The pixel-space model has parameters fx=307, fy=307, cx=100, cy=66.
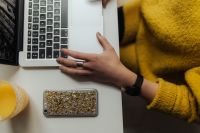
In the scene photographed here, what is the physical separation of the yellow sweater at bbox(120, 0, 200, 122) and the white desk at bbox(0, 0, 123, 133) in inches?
4.2

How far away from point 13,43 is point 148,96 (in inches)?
14.3

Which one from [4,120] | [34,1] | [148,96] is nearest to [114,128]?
[148,96]

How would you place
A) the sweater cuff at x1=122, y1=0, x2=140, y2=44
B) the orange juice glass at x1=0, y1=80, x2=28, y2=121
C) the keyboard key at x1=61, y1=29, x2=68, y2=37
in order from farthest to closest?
the sweater cuff at x1=122, y1=0, x2=140, y2=44 → the keyboard key at x1=61, y1=29, x2=68, y2=37 → the orange juice glass at x1=0, y1=80, x2=28, y2=121

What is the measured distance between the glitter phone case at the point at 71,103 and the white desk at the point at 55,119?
0.01 metres

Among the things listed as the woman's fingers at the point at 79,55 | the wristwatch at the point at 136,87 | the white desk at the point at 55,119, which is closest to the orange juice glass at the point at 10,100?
the white desk at the point at 55,119

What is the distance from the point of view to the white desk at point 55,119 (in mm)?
720

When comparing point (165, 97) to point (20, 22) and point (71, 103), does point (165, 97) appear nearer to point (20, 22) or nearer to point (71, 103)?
point (71, 103)

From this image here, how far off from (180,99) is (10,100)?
1.32 feet

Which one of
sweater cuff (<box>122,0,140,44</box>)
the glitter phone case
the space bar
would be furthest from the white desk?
sweater cuff (<box>122,0,140,44</box>)

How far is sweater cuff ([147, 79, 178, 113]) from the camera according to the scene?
29.4 inches

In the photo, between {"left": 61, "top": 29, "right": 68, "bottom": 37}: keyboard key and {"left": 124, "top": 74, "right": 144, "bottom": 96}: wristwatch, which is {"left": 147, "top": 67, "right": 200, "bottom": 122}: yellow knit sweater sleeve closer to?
{"left": 124, "top": 74, "right": 144, "bottom": 96}: wristwatch

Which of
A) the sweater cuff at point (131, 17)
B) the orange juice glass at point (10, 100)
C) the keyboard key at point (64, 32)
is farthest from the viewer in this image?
the sweater cuff at point (131, 17)

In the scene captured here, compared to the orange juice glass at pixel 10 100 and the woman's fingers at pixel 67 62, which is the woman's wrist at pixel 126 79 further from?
the orange juice glass at pixel 10 100

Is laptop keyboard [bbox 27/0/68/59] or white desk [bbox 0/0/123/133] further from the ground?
laptop keyboard [bbox 27/0/68/59]
